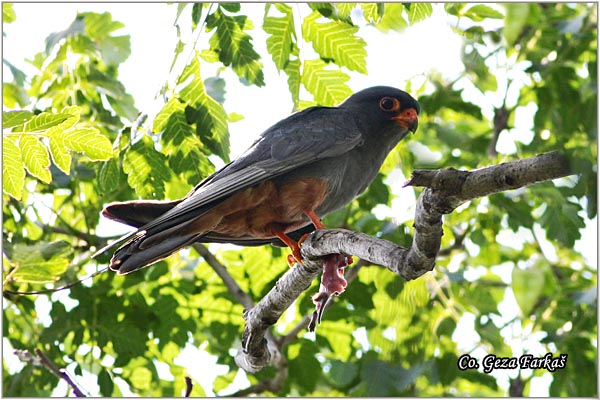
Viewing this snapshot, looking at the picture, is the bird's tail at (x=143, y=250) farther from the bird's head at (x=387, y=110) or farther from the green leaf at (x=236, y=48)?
the bird's head at (x=387, y=110)

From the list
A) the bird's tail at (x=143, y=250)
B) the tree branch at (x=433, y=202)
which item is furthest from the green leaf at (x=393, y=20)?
the bird's tail at (x=143, y=250)

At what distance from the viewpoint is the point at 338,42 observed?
454 centimetres

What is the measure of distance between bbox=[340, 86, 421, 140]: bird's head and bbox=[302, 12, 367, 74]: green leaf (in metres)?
0.77

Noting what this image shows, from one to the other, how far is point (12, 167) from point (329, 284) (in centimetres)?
188

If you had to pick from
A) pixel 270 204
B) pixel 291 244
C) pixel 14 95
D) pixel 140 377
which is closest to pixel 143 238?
pixel 270 204

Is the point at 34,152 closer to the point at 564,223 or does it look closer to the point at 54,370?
Answer: the point at 54,370

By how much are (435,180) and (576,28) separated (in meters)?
3.14

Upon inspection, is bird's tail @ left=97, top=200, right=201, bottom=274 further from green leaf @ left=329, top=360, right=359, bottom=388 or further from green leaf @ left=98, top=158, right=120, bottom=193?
green leaf @ left=329, top=360, right=359, bottom=388

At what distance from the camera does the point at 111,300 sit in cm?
561

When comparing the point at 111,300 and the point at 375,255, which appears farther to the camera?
the point at 111,300

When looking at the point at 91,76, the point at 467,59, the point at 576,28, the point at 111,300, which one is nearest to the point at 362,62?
the point at 467,59

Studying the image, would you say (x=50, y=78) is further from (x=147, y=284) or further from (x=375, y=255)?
(x=375, y=255)

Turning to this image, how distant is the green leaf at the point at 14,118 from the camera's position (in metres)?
3.95

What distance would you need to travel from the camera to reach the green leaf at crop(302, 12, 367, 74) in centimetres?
454
